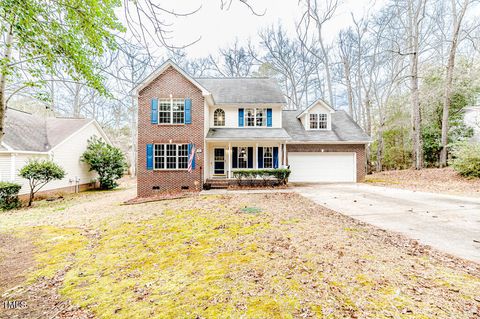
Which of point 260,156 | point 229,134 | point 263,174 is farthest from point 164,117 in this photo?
point 263,174

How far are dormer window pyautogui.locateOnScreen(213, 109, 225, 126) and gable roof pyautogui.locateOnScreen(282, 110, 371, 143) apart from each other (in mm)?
4942

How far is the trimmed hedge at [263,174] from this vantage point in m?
13.5

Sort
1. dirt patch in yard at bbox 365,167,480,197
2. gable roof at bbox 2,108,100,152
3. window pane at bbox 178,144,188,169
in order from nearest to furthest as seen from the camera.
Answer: dirt patch in yard at bbox 365,167,480,197 → gable roof at bbox 2,108,100,152 → window pane at bbox 178,144,188,169

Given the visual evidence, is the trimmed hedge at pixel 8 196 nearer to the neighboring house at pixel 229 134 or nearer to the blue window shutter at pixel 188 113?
the neighboring house at pixel 229 134

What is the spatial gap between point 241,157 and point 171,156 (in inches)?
185

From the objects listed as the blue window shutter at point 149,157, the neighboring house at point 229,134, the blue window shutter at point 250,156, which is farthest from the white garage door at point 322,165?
the blue window shutter at point 149,157

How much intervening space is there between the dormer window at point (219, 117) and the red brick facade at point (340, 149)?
5062 millimetres

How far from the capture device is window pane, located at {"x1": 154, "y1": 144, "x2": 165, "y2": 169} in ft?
43.1

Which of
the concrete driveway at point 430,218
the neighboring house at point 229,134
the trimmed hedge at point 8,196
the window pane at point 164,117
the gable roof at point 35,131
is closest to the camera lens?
the concrete driveway at point 430,218

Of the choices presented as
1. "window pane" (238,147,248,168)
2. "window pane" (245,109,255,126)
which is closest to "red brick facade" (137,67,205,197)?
"window pane" (238,147,248,168)

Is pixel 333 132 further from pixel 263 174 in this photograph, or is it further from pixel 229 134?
pixel 229 134

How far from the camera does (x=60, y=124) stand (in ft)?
57.2

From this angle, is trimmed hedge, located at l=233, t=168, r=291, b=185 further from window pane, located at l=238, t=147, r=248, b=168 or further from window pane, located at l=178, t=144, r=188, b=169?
window pane, located at l=178, t=144, r=188, b=169

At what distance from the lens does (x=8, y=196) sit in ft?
36.1
